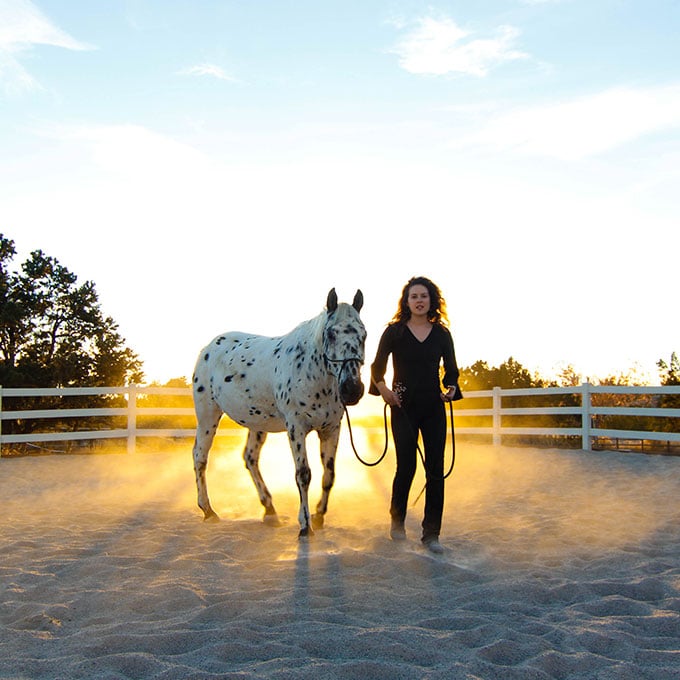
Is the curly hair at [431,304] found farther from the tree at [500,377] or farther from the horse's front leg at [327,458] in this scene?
the tree at [500,377]

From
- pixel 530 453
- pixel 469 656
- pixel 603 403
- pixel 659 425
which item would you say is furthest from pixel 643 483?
pixel 603 403

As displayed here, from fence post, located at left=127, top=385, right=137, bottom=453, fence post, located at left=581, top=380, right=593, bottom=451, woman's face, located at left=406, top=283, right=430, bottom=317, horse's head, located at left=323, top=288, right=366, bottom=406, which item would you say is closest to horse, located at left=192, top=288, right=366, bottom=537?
horse's head, located at left=323, top=288, right=366, bottom=406

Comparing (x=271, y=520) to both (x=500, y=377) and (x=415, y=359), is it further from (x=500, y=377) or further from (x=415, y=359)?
(x=500, y=377)

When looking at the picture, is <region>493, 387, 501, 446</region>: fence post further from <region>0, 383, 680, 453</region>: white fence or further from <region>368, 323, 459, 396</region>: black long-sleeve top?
<region>368, 323, 459, 396</region>: black long-sleeve top

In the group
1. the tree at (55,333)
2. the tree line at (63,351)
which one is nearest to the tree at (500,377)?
the tree line at (63,351)

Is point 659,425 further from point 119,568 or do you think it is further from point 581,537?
point 119,568

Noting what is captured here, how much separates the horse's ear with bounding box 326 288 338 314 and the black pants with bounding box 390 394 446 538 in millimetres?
838

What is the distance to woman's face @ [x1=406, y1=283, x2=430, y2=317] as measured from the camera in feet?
15.8

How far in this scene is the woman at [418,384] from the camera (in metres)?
4.82

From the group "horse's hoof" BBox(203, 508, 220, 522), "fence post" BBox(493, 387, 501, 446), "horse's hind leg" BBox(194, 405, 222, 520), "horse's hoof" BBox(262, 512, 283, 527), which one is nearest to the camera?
"horse's hoof" BBox(262, 512, 283, 527)

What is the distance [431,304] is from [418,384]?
595 millimetres

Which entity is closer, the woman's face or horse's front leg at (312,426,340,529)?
the woman's face

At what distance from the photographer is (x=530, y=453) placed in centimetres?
1142

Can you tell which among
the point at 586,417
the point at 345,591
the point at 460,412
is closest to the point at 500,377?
the point at 460,412
